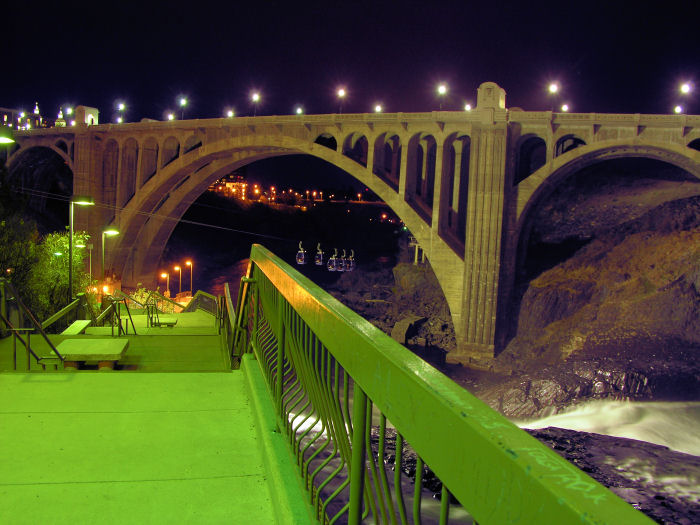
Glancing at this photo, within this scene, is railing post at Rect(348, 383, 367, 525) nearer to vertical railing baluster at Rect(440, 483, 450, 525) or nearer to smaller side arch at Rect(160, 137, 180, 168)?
vertical railing baluster at Rect(440, 483, 450, 525)

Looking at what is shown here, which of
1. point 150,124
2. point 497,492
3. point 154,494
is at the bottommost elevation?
point 154,494

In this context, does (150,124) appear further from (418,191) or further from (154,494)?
(154,494)

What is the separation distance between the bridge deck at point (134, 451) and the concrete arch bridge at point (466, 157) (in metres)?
21.2

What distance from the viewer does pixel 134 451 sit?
301 cm

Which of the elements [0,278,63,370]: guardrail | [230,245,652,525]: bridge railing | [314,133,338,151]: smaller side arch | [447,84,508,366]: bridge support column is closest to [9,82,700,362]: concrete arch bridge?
[447,84,508,366]: bridge support column

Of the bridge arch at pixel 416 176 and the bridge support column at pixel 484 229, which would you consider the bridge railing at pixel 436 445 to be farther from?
the bridge arch at pixel 416 176

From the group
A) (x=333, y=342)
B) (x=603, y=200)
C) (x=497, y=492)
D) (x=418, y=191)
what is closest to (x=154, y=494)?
(x=333, y=342)

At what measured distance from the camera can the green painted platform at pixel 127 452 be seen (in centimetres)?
245

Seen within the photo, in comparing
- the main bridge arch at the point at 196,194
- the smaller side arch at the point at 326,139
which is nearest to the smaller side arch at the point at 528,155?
the main bridge arch at the point at 196,194

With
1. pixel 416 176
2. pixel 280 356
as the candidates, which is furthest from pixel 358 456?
pixel 416 176

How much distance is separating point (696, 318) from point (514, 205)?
9159 millimetres

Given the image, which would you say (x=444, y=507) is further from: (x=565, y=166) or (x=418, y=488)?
(x=565, y=166)

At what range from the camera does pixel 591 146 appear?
75.8 feet

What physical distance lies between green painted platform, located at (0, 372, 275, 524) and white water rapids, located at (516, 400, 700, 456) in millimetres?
20383
